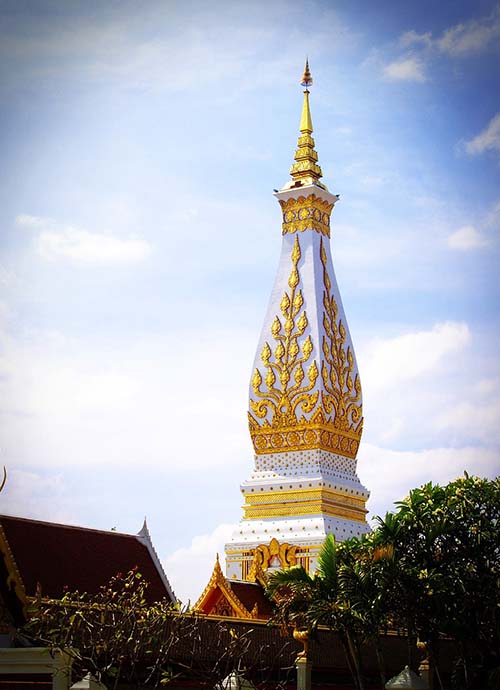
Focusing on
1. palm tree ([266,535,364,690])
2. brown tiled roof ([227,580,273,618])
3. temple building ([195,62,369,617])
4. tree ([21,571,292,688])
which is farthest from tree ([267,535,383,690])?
temple building ([195,62,369,617])

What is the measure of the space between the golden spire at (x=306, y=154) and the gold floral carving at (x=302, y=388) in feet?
7.26

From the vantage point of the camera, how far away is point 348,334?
Answer: 3959 centimetres

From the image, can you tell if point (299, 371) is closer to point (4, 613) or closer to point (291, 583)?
point (291, 583)

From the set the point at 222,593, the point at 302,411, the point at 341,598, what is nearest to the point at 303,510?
the point at 302,411

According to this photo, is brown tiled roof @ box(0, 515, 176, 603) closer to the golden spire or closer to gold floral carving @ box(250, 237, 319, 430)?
gold floral carving @ box(250, 237, 319, 430)

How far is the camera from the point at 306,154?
40.5m

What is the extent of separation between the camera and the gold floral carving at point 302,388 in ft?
125

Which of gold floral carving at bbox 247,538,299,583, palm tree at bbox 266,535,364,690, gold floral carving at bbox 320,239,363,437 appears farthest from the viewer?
gold floral carving at bbox 320,239,363,437

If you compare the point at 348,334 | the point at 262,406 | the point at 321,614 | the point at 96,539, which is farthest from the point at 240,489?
the point at 321,614

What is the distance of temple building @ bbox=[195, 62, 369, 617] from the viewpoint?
37.4 metres

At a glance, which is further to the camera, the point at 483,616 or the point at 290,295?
the point at 290,295

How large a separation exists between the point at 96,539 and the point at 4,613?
18.6 ft

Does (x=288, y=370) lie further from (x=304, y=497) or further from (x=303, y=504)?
(x=303, y=504)

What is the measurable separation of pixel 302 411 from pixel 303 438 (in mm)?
786
